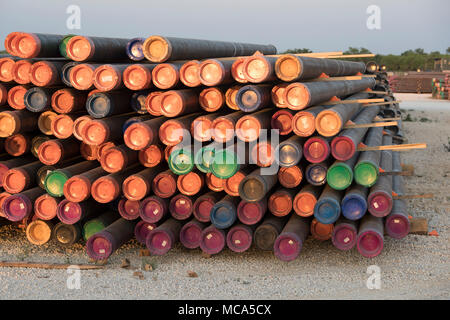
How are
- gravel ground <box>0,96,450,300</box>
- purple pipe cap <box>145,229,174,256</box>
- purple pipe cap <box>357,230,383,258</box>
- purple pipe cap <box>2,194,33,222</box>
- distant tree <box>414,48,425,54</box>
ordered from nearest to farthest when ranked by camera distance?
gravel ground <box>0,96,450,300</box>
purple pipe cap <box>357,230,383,258</box>
purple pipe cap <box>145,229,174,256</box>
purple pipe cap <box>2,194,33,222</box>
distant tree <box>414,48,425,54</box>

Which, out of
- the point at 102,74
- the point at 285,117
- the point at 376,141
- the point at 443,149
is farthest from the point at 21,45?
the point at 443,149

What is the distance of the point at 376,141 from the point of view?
816cm

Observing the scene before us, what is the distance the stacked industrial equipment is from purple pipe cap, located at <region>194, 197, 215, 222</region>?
1 centimetres

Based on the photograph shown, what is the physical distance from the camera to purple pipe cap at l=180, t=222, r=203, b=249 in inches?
244

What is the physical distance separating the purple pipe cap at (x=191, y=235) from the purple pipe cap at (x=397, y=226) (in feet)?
7.37

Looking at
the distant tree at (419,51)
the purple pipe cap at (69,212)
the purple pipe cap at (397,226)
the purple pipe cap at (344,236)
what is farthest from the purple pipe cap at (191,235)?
the distant tree at (419,51)

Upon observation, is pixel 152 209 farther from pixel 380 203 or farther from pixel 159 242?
pixel 380 203

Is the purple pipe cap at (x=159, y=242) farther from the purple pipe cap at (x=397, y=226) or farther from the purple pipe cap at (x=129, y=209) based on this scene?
the purple pipe cap at (x=397, y=226)

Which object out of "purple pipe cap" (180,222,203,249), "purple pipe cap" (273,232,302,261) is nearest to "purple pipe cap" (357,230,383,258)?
"purple pipe cap" (273,232,302,261)

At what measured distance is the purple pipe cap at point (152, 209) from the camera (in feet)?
20.4

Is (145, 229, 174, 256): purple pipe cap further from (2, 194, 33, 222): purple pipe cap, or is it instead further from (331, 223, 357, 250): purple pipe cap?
(331, 223, 357, 250): purple pipe cap

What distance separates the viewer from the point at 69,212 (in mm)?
6246
